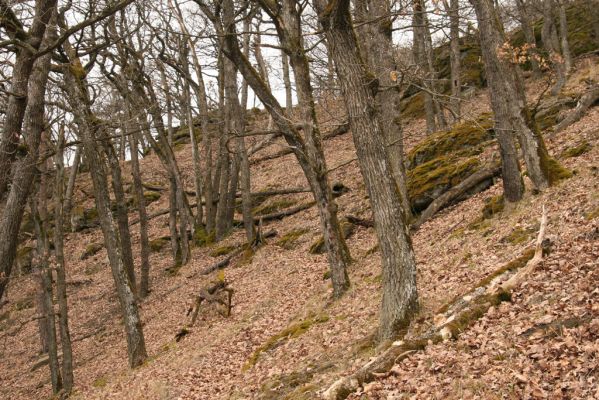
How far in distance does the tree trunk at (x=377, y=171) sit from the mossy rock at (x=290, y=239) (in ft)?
33.1

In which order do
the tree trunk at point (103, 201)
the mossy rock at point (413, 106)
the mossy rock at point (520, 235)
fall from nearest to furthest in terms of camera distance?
the mossy rock at point (520, 235), the tree trunk at point (103, 201), the mossy rock at point (413, 106)

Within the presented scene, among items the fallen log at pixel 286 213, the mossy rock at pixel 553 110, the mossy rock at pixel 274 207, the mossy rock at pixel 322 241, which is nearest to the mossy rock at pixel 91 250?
the mossy rock at pixel 274 207

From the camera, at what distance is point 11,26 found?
534 centimetres

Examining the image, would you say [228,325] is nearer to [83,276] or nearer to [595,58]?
[83,276]

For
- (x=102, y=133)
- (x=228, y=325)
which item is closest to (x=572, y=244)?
(x=228, y=325)

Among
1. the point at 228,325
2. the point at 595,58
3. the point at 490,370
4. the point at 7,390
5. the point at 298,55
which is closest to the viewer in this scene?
the point at 490,370

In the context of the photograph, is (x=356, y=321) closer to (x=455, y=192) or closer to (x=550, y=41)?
(x=455, y=192)

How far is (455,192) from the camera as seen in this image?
547 inches

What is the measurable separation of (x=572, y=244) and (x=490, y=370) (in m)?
3.02

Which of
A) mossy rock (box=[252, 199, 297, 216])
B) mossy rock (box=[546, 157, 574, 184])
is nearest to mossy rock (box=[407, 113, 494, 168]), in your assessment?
mossy rock (box=[546, 157, 574, 184])

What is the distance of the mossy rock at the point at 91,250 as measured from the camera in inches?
1031

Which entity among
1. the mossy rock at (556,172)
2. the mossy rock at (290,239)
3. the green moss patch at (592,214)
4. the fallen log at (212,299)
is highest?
the mossy rock at (556,172)

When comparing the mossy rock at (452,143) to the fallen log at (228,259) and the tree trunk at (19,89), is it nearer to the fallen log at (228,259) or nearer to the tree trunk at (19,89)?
the fallen log at (228,259)

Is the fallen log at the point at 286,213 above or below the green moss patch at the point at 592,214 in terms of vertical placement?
below
